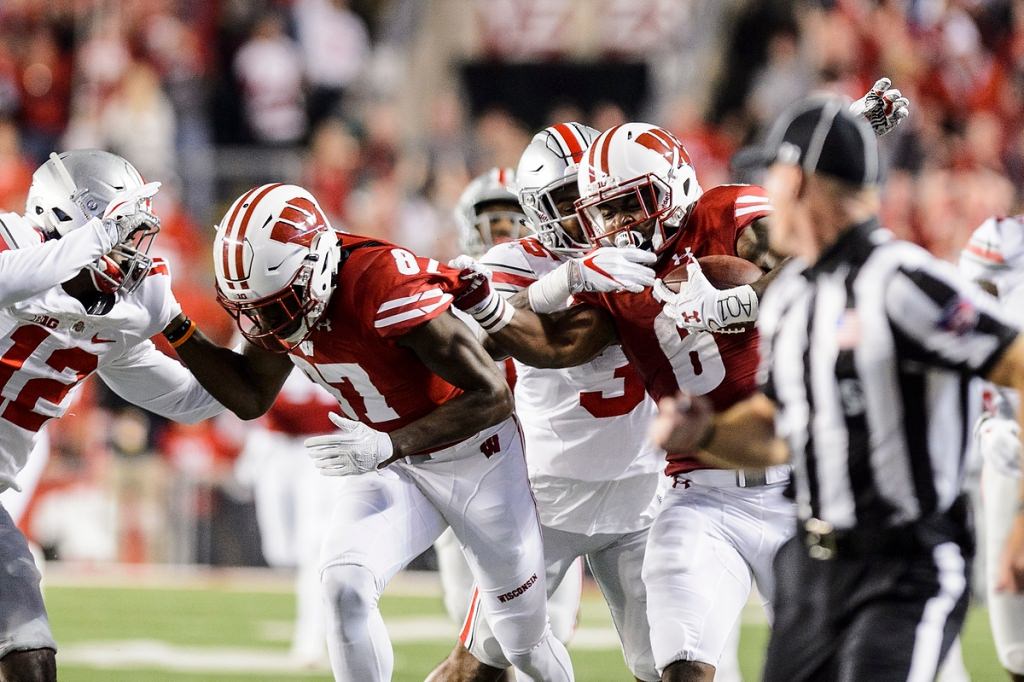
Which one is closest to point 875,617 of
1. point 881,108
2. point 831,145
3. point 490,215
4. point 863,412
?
point 863,412

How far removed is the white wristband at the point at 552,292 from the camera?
4.80m

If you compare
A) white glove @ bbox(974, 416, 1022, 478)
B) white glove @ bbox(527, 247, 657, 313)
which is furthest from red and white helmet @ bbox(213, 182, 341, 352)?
white glove @ bbox(974, 416, 1022, 478)

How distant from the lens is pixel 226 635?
28.9 ft

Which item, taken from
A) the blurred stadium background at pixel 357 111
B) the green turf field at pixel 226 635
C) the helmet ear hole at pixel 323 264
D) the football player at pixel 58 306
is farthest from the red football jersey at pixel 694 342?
the blurred stadium background at pixel 357 111

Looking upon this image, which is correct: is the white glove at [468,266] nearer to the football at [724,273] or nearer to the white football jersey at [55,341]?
the football at [724,273]

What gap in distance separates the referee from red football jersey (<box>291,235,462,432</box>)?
1211 millimetres

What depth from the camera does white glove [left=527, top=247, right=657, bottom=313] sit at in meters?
4.71

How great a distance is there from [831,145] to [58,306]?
2.45 m

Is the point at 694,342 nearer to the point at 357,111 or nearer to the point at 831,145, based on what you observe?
the point at 831,145

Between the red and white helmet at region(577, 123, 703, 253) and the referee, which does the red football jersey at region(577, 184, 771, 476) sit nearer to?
the red and white helmet at region(577, 123, 703, 253)

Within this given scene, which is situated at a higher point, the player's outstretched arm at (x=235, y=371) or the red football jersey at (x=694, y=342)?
the red football jersey at (x=694, y=342)

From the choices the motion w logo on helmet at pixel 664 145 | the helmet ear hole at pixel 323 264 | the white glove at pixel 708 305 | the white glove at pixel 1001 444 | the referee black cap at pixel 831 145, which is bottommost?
the white glove at pixel 1001 444

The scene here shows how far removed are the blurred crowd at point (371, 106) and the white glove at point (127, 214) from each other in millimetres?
6833

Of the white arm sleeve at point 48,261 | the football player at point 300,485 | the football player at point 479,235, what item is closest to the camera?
the white arm sleeve at point 48,261
